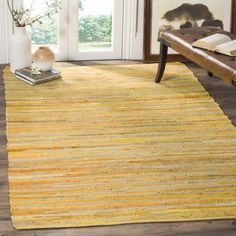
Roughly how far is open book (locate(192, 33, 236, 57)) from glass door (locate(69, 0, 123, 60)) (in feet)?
4.53

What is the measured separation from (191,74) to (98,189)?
7.22 ft

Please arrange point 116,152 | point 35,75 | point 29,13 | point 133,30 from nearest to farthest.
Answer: point 116,152
point 35,75
point 29,13
point 133,30

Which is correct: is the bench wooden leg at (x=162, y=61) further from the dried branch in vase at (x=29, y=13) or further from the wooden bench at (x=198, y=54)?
the dried branch in vase at (x=29, y=13)

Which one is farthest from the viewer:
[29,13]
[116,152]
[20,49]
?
[29,13]

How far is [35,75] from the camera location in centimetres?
472

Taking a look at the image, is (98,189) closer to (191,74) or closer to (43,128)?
(43,128)

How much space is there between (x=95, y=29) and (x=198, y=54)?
156 cm

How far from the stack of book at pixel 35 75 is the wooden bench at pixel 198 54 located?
0.78 metres

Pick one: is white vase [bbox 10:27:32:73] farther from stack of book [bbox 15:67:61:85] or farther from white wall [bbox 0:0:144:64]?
white wall [bbox 0:0:144:64]

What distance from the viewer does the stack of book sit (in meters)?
4.69

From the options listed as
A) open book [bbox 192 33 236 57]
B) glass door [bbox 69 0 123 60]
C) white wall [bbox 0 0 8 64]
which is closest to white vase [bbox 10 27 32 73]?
white wall [bbox 0 0 8 64]

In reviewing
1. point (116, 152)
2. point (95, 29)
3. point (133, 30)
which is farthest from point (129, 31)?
point (116, 152)

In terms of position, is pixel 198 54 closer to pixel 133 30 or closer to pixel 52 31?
pixel 133 30

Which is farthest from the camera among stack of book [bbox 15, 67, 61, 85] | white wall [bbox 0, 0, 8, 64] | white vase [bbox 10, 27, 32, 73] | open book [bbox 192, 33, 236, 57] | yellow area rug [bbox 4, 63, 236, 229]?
white wall [bbox 0, 0, 8, 64]
